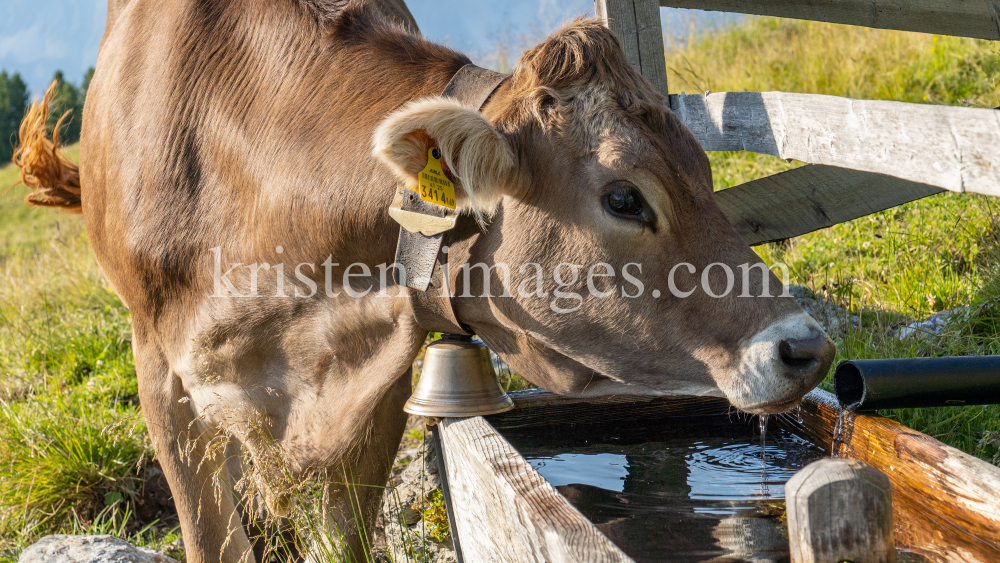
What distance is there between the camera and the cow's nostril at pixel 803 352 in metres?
1.92

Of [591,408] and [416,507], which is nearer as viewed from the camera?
[591,408]

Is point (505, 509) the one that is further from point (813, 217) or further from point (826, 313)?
point (826, 313)

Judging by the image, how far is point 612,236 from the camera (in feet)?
6.79

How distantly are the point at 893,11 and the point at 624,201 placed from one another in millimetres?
1670

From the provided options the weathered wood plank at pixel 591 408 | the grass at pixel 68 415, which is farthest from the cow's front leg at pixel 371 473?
the grass at pixel 68 415

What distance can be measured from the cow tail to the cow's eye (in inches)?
103

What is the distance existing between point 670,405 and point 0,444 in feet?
10.4

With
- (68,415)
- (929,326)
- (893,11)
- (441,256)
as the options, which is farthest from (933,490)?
(68,415)

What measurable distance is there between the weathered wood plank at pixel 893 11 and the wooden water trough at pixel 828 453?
4.89 feet

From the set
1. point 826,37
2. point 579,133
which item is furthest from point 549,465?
point 826,37

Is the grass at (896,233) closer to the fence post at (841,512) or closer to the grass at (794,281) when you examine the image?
the grass at (794,281)

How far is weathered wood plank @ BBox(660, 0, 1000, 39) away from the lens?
295cm

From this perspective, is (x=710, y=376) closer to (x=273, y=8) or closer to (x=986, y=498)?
(x=986, y=498)

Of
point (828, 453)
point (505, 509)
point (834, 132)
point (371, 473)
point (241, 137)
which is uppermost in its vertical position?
point (241, 137)
